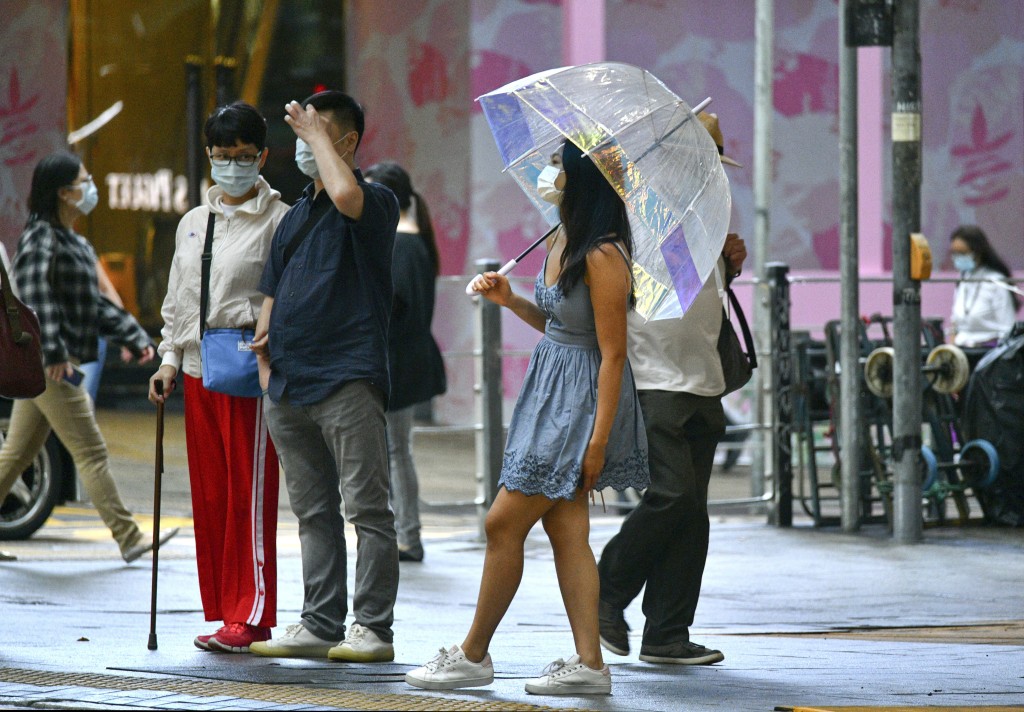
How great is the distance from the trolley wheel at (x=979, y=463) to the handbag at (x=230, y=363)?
18.1 ft

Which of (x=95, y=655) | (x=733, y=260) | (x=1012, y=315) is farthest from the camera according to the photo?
(x=1012, y=315)

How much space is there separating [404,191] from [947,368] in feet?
11.5

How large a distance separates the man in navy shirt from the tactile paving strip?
2.15ft

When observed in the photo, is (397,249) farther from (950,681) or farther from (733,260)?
(950,681)

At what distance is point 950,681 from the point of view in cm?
563

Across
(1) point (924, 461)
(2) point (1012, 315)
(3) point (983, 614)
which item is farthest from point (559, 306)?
(2) point (1012, 315)

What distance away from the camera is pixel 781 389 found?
10.5 m

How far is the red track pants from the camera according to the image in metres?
A: 6.17

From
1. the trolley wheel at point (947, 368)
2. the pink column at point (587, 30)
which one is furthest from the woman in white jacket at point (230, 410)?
the pink column at point (587, 30)

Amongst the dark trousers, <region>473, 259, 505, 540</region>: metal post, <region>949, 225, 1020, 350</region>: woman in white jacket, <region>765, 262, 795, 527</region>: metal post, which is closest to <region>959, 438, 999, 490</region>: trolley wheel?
<region>765, 262, 795, 527</region>: metal post

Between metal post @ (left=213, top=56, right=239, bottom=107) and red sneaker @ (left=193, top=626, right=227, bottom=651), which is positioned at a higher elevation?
metal post @ (left=213, top=56, right=239, bottom=107)

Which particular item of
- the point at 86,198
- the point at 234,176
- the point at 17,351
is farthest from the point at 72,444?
the point at 234,176

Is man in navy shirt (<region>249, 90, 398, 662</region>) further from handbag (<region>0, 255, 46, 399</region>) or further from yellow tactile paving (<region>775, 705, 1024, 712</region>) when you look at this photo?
yellow tactile paving (<region>775, 705, 1024, 712</region>)

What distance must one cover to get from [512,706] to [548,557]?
4.40m
